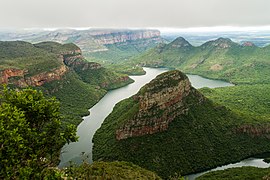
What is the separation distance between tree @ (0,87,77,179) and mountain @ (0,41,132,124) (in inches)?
3367

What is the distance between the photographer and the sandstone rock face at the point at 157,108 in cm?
8494

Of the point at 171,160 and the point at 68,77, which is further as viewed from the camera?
the point at 68,77

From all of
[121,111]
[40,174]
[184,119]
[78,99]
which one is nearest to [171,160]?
[184,119]

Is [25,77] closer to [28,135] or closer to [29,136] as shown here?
[29,136]

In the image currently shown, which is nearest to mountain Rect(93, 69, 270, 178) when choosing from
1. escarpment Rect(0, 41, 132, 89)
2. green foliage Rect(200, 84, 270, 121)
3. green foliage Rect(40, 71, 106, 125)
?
green foliage Rect(200, 84, 270, 121)

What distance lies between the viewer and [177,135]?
3391 inches

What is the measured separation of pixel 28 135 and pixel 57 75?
12485 cm

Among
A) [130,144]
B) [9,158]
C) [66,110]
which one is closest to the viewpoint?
[9,158]

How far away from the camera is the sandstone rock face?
279 ft

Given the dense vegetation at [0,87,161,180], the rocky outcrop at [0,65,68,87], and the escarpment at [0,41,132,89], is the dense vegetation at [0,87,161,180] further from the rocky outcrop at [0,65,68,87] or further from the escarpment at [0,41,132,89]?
the escarpment at [0,41,132,89]

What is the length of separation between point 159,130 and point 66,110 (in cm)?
5512

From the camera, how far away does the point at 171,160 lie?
257 feet

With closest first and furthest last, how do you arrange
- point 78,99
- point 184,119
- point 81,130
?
point 184,119
point 81,130
point 78,99

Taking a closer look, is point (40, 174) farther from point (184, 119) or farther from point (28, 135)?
point (184, 119)
